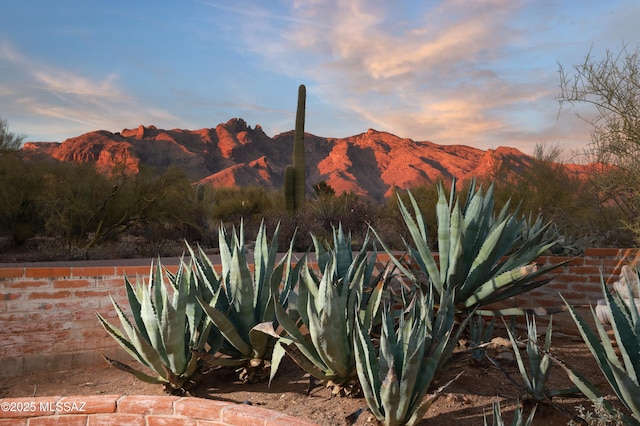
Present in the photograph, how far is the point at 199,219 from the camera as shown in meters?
17.2

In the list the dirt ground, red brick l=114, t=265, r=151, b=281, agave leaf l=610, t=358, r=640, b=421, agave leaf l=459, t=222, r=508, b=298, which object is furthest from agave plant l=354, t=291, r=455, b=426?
red brick l=114, t=265, r=151, b=281

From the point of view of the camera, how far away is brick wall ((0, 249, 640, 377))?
18.2 feet

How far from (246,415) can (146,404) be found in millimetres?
825

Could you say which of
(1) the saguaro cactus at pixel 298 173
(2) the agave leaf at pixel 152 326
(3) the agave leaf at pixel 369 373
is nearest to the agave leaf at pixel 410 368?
(3) the agave leaf at pixel 369 373

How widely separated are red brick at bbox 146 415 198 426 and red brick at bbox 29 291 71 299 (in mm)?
2659

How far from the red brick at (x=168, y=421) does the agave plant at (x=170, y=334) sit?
0.52 m

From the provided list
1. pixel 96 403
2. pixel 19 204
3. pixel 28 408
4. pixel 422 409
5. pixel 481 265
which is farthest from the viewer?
Answer: pixel 19 204

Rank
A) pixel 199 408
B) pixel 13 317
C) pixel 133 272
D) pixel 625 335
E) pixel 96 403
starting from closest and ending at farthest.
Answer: pixel 625 335
pixel 199 408
pixel 96 403
pixel 13 317
pixel 133 272

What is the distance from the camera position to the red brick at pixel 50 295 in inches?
223

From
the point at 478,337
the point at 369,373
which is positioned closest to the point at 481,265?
the point at 478,337

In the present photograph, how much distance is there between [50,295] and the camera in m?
5.70

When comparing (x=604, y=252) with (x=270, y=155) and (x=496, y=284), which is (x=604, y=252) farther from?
(x=270, y=155)

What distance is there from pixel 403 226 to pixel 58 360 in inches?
440

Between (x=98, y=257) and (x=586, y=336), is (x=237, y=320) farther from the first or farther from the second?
(x=98, y=257)
